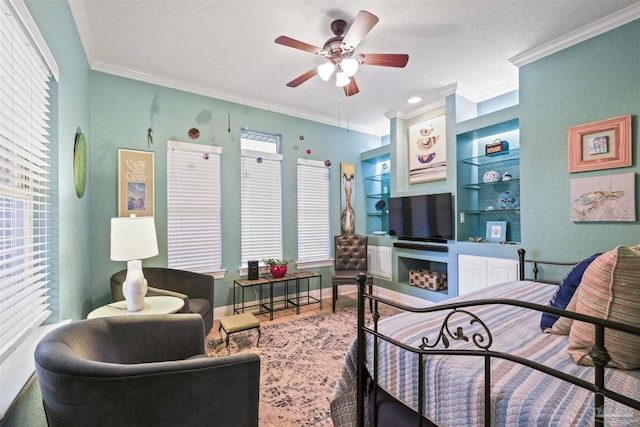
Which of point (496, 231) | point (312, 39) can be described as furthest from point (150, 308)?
point (496, 231)

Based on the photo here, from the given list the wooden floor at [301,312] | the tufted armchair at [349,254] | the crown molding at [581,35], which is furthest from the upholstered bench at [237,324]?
the crown molding at [581,35]

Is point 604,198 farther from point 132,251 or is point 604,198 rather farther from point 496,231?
point 132,251

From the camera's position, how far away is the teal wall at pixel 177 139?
2.98 metres

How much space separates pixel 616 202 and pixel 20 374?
401cm

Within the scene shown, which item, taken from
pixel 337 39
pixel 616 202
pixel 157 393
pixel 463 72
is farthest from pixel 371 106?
pixel 157 393

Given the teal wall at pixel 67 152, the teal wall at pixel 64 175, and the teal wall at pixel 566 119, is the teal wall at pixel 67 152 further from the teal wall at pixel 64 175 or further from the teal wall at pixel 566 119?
the teal wall at pixel 566 119

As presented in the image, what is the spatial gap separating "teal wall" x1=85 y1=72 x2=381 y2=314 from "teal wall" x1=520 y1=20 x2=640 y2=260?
268 centimetres

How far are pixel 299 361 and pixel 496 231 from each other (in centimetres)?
283

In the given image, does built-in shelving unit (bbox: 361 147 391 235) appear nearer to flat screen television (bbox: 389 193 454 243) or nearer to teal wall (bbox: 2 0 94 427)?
flat screen television (bbox: 389 193 454 243)

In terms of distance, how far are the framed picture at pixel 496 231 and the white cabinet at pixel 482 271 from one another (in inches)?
16.4

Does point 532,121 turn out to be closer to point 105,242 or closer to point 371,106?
point 371,106

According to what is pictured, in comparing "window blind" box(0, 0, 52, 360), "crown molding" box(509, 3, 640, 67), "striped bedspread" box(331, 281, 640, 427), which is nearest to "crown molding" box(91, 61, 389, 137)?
"window blind" box(0, 0, 52, 360)

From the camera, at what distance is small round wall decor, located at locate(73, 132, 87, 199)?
87.6 inches

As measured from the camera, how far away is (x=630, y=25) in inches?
91.8
